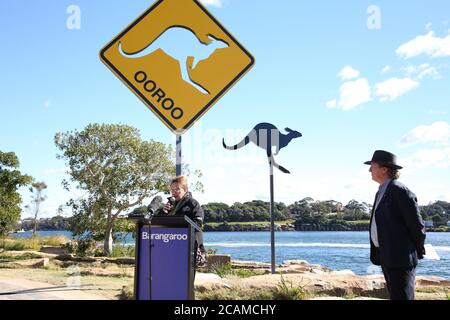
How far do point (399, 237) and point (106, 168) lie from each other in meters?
12.7

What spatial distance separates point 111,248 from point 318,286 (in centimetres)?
1074

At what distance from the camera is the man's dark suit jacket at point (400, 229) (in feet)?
13.3

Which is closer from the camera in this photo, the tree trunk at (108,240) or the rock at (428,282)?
the rock at (428,282)

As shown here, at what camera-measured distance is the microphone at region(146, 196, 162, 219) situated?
4.15m

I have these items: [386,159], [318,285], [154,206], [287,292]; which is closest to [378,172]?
[386,159]

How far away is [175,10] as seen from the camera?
5.39 m

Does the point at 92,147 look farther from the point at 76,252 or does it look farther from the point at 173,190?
the point at 173,190

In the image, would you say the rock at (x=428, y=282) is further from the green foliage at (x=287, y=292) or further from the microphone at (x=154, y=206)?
the microphone at (x=154, y=206)

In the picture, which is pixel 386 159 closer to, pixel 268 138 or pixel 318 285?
pixel 318 285

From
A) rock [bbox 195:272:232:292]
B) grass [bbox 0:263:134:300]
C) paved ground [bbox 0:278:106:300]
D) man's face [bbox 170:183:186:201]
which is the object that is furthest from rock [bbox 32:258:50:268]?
man's face [bbox 170:183:186:201]

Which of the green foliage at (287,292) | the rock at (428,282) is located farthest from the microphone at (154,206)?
the rock at (428,282)

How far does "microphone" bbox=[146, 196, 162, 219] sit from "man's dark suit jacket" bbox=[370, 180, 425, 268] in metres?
2.03

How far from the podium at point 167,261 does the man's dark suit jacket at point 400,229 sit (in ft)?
5.63
